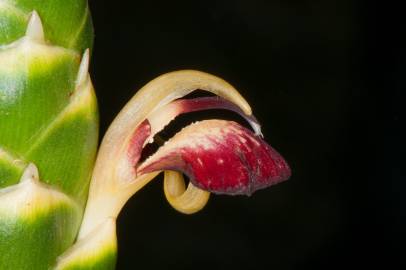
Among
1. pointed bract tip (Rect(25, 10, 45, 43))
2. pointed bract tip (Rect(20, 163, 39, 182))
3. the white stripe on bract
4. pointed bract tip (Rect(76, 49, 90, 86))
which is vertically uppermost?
pointed bract tip (Rect(25, 10, 45, 43))

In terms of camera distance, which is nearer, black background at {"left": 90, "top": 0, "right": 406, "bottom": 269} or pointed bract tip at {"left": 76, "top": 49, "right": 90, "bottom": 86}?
pointed bract tip at {"left": 76, "top": 49, "right": 90, "bottom": 86}

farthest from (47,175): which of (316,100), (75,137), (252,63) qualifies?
(316,100)

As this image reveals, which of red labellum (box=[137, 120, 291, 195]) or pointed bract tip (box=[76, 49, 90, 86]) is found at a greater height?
pointed bract tip (box=[76, 49, 90, 86])

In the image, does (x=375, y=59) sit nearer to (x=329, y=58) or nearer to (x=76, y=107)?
(x=329, y=58)

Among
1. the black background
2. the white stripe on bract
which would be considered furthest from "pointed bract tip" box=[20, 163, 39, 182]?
the black background

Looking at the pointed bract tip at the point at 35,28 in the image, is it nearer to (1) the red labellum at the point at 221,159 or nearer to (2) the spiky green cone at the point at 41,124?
(2) the spiky green cone at the point at 41,124

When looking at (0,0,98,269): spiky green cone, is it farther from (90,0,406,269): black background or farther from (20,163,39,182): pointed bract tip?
(90,0,406,269): black background
